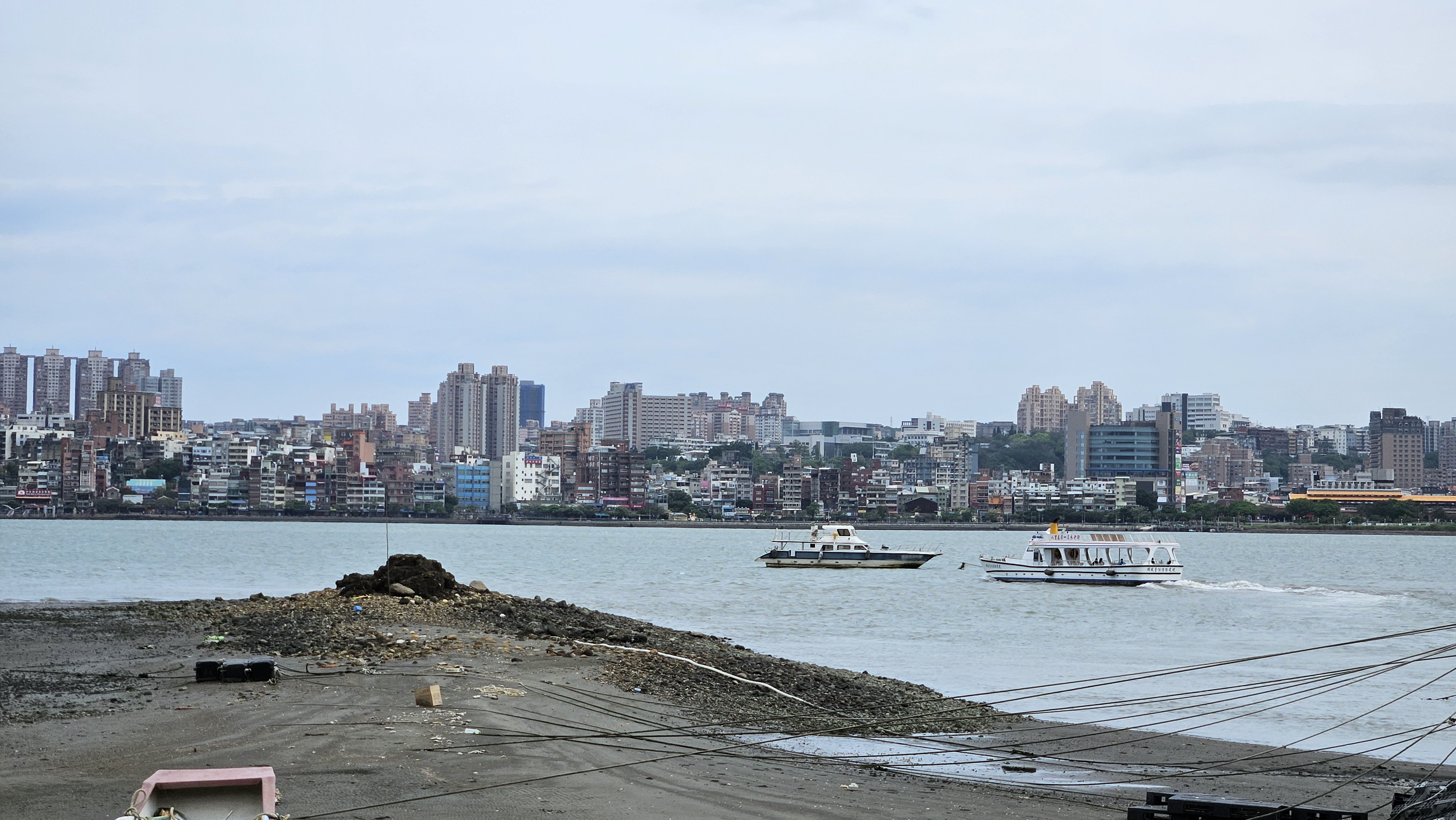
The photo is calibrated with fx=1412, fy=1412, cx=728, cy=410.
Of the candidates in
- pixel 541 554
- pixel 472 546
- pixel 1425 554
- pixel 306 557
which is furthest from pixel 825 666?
pixel 1425 554

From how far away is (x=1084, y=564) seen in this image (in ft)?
173

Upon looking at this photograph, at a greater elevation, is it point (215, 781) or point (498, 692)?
point (215, 781)

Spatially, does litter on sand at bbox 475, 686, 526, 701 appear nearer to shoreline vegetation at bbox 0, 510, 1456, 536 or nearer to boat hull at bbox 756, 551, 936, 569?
boat hull at bbox 756, 551, 936, 569

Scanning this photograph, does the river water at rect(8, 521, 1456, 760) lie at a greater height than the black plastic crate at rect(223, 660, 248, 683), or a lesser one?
lesser

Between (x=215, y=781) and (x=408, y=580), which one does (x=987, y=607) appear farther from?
(x=215, y=781)

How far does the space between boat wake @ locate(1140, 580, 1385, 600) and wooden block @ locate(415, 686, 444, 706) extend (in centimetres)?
3988

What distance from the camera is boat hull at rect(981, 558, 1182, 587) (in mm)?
52344

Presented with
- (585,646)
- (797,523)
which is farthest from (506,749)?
(797,523)

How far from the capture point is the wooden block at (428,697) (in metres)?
13.5

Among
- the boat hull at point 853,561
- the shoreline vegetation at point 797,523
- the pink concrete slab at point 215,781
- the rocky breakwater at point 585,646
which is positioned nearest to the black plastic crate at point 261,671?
the rocky breakwater at point 585,646

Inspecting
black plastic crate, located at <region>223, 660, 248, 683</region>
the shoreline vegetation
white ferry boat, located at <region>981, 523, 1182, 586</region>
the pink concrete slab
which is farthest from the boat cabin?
the shoreline vegetation

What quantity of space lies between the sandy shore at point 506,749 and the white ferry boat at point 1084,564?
122 ft

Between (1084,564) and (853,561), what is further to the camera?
(853,561)

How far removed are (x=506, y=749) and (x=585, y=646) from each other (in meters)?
7.42
